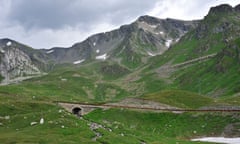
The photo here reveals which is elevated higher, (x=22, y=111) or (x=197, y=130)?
(x=22, y=111)

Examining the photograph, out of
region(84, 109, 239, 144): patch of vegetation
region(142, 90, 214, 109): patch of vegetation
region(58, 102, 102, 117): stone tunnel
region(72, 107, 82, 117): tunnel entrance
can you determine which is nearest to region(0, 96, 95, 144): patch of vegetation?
region(84, 109, 239, 144): patch of vegetation

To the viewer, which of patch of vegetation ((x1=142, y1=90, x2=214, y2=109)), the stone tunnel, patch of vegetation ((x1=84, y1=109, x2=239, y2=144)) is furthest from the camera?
patch of vegetation ((x1=142, y1=90, x2=214, y2=109))

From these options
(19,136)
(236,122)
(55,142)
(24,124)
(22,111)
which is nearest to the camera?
(55,142)

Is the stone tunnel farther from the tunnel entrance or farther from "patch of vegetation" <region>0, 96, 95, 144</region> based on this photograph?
"patch of vegetation" <region>0, 96, 95, 144</region>

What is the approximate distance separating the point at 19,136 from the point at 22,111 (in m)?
50.4

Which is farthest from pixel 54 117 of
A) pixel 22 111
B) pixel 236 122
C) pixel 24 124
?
pixel 236 122

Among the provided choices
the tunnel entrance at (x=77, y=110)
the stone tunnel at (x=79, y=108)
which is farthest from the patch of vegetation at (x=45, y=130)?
the tunnel entrance at (x=77, y=110)

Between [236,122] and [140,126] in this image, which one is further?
[140,126]

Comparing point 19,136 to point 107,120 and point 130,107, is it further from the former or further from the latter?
point 130,107

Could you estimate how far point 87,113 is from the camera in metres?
127

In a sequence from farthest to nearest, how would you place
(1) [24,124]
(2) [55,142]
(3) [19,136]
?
(1) [24,124] → (3) [19,136] → (2) [55,142]

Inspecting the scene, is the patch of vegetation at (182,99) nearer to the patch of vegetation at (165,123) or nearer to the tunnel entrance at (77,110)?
the patch of vegetation at (165,123)

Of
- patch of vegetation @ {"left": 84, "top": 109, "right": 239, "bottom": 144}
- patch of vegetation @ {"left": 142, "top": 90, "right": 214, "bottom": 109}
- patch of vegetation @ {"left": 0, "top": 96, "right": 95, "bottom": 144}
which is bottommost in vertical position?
patch of vegetation @ {"left": 84, "top": 109, "right": 239, "bottom": 144}

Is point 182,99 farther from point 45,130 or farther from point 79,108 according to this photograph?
point 45,130
